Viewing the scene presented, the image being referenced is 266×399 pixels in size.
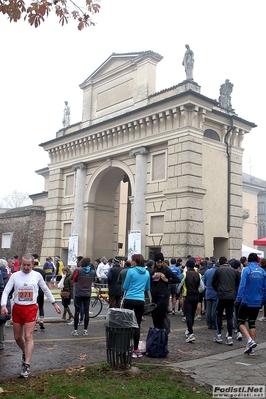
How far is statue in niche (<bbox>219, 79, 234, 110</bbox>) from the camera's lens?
80.1 feet

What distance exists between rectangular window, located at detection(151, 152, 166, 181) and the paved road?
12.2 meters

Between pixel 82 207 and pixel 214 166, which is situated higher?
pixel 214 166

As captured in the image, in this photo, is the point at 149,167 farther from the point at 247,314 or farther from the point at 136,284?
the point at 136,284

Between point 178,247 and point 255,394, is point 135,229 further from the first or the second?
point 255,394

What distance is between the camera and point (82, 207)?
28000 mm

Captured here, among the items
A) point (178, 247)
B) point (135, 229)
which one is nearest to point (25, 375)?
point (178, 247)

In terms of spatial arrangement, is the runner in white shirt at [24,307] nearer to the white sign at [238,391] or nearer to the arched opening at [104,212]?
the white sign at [238,391]

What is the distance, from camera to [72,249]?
27438mm

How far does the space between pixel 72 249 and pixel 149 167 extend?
306 inches

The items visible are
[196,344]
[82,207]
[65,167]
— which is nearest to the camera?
[196,344]

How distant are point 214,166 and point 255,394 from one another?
17.7m

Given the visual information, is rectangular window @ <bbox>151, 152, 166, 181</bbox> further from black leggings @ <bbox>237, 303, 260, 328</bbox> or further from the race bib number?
the race bib number

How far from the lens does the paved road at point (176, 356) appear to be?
23.2 feet

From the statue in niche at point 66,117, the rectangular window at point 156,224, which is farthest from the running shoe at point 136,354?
the statue in niche at point 66,117
